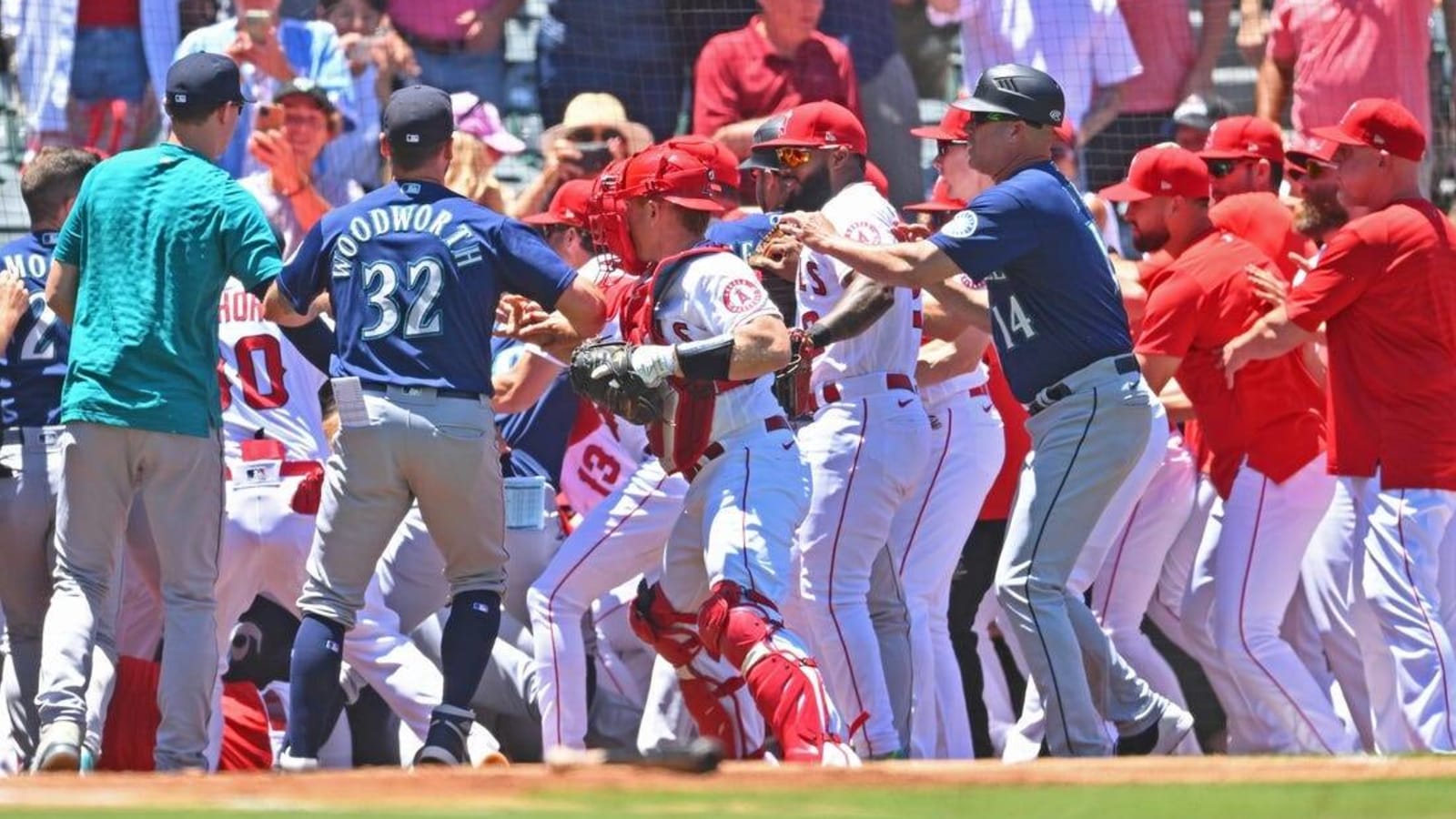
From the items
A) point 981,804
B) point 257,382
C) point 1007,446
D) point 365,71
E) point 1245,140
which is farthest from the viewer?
point 365,71

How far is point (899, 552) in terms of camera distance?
808cm

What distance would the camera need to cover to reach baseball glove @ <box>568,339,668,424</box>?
6699 mm

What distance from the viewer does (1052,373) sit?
22.8 feet

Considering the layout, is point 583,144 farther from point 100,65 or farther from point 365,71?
point 100,65

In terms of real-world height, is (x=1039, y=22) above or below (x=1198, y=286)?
above

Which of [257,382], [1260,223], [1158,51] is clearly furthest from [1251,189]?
[257,382]

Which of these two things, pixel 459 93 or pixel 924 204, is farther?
pixel 459 93

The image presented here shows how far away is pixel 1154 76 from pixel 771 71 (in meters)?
1.92

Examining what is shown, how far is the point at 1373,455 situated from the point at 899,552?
161cm

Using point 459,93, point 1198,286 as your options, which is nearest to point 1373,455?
point 1198,286

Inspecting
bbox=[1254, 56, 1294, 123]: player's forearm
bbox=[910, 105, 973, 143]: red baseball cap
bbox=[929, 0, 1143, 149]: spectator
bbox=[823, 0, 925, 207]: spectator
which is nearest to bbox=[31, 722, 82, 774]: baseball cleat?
bbox=[910, 105, 973, 143]: red baseball cap

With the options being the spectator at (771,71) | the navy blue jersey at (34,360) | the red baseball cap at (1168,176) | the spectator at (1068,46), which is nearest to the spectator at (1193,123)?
the spectator at (1068,46)

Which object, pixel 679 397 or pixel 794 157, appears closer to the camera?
pixel 679 397

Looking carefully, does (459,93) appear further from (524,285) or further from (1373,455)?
(1373,455)
